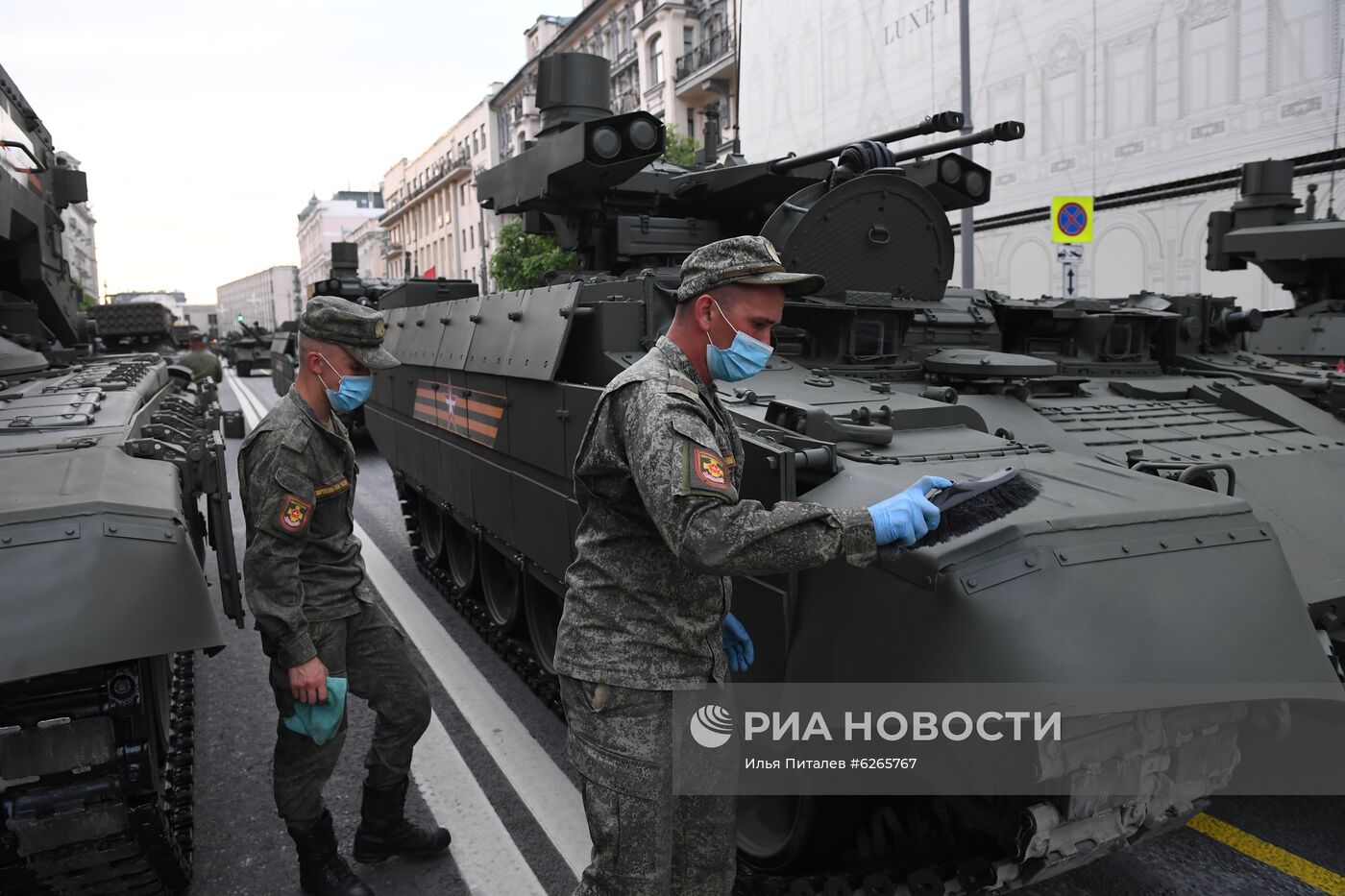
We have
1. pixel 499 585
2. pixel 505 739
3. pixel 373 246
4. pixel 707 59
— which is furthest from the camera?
pixel 373 246

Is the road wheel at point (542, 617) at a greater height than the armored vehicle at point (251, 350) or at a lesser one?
lesser

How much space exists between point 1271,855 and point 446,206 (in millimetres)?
59345

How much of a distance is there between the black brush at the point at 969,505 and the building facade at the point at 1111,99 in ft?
41.7

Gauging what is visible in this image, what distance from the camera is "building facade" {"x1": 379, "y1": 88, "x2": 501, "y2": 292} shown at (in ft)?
170

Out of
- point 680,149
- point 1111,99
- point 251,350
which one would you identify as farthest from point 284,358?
point 251,350

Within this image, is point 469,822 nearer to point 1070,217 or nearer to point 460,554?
point 460,554

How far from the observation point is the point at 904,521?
6.90ft

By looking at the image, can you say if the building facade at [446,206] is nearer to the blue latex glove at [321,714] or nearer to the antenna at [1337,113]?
the antenna at [1337,113]

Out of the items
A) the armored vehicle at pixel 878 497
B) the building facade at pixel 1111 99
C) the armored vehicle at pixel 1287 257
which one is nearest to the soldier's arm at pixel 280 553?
the armored vehicle at pixel 878 497

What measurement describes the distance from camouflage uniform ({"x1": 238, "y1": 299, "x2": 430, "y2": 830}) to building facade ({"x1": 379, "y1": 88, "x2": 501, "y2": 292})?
4263cm

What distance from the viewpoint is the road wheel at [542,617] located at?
5723 millimetres

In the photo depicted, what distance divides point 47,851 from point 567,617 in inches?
65.1

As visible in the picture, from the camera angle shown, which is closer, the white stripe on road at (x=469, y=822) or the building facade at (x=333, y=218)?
the white stripe on road at (x=469, y=822)

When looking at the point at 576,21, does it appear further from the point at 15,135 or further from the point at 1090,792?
the point at 1090,792
